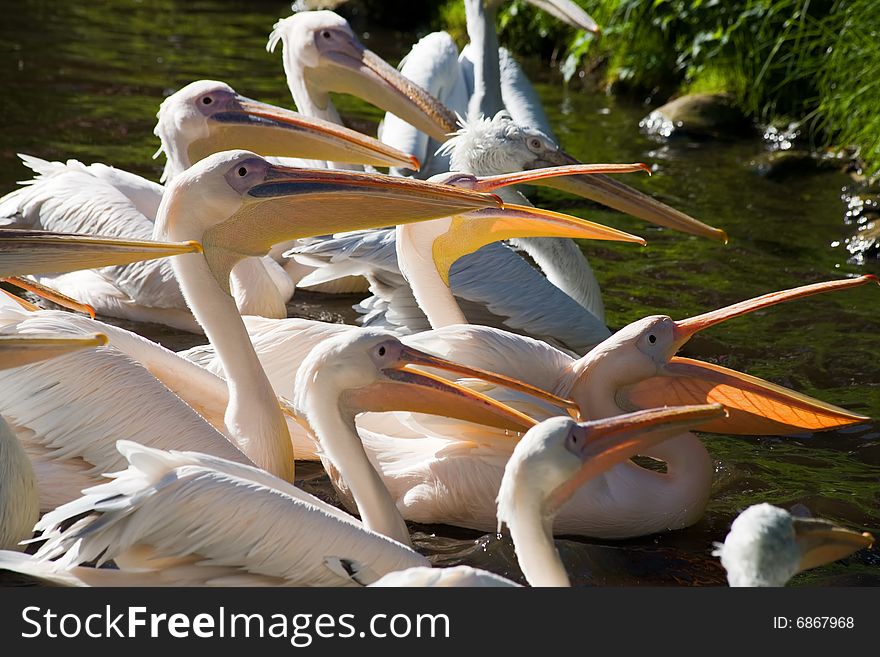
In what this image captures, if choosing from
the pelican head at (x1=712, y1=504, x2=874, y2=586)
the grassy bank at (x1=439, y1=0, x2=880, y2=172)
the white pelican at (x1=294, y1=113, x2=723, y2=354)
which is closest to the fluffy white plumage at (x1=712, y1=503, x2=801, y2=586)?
the pelican head at (x1=712, y1=504, x2=874, y2=586)

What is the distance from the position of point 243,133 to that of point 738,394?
1.94m

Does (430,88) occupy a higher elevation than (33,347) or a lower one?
higher

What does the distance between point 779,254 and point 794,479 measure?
2.47m

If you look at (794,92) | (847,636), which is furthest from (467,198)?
(794,92)

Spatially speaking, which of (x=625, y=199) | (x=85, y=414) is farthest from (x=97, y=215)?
(x=625, y=199)

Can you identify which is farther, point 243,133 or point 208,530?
point 243,133

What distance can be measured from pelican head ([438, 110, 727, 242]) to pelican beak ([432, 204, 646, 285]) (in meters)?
0.56

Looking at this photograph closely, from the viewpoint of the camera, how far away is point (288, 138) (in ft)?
14.9

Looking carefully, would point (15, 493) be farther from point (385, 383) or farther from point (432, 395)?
point (432, 395)

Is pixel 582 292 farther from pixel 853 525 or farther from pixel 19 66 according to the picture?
pixel 19 66

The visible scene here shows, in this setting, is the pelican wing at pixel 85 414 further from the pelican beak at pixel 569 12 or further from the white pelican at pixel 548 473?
the pelican beak at pixel 569 12

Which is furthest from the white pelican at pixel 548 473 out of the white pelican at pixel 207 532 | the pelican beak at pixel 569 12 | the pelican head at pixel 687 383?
the pelican beak at pixel 569 12

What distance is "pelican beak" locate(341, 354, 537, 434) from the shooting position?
3.15 meters

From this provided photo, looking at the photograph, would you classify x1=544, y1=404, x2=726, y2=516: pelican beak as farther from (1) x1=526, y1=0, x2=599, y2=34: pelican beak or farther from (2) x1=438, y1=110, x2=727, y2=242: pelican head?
(1) x1=526, y1=0, x2=599, y2=34: pelican beak
